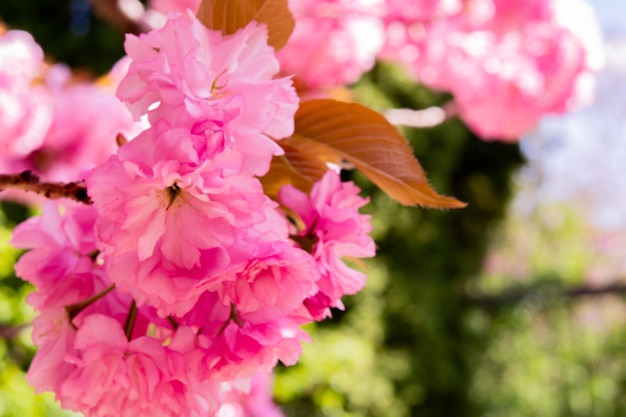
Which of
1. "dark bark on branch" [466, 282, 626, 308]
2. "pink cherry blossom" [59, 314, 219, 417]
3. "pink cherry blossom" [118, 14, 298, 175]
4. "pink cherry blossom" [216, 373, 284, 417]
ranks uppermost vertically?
"pink cherry blossom" [118, 14, 298, 175]

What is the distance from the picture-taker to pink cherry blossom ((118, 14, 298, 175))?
34 centimetres

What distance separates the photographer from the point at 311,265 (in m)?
0.37

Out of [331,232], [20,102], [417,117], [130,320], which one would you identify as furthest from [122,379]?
[417,117]

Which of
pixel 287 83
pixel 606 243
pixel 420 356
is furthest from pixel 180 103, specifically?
pixel 606 243

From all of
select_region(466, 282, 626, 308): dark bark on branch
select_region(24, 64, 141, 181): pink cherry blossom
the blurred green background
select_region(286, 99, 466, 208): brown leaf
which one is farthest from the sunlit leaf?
select_region(466, 282, 626, 308): dark bark on branch

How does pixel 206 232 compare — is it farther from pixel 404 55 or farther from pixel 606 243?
pixel 606 243

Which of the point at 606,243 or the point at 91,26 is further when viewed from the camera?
the point at 606,243

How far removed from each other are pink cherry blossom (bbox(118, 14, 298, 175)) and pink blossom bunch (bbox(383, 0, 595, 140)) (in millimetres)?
1377

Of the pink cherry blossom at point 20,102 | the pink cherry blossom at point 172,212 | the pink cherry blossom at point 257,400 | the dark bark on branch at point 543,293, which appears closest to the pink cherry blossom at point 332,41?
the pink cherry blossom at point 20,102

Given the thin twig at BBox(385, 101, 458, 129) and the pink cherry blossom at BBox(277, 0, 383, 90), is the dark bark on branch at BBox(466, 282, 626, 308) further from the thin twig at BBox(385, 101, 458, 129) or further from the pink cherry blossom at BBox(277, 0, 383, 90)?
the thin twig at BBox(385, 101, 458, 129)

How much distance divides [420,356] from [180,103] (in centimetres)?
329

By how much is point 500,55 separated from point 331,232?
152 cm

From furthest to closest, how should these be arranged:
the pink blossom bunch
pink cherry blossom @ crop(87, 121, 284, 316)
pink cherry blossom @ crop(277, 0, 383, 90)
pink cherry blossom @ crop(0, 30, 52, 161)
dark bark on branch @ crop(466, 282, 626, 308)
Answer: dark bark on branch @ crop(466, 282, 626, 308), the pink blossom bunch, pink cherry blossom @ crop(277, 0, 383, 90), pink cherry blossom @ crop(0, 30, 52, 161), pink cherry blossom @ crop(87, 121, 284, 316)

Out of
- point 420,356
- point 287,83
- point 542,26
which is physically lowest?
point 420,356
